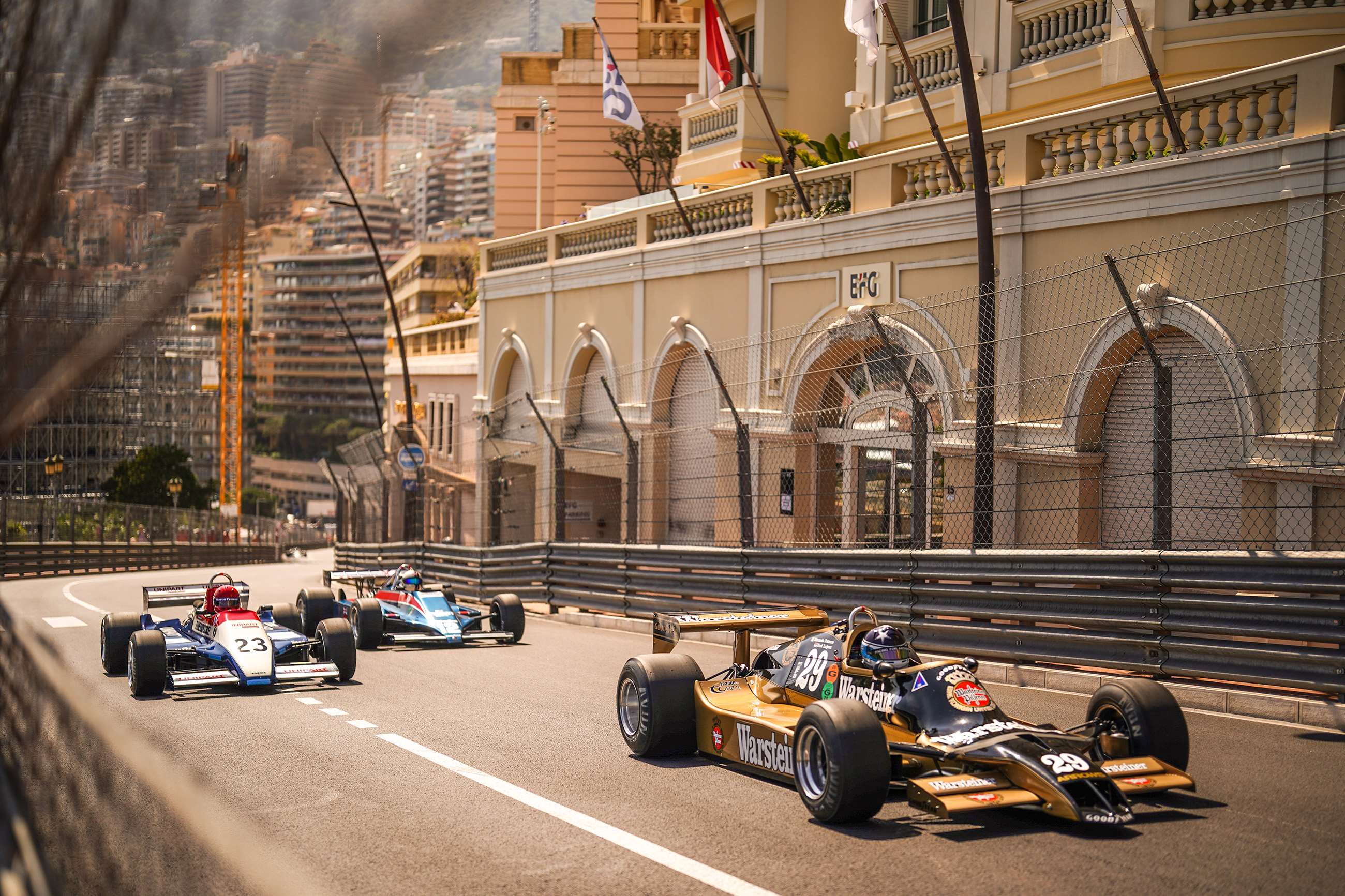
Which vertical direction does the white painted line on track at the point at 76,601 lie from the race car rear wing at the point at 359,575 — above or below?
below

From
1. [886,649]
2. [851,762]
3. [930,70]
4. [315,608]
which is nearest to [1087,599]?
[886,649]

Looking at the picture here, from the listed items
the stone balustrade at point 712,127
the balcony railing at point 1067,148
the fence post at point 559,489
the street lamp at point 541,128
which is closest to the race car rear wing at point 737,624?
the balcony railing at point 1067,148

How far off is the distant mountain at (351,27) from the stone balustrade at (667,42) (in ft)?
126

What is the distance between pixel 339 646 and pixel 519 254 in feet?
57.7

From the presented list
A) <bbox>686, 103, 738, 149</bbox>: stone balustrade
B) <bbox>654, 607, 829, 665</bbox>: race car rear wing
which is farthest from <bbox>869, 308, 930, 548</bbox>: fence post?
<bbox>686, 103, 738, 149</bbox>: stone balustrade

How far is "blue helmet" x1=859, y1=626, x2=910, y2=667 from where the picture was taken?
7.39 m

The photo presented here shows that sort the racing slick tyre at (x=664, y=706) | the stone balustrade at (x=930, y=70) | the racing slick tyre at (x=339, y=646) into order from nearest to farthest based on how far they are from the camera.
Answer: the racing slick tyre at (x=664, y=706) < the racing slick tyre at (x=339, y=646) < the stone balustrade at (x=930, y=70)

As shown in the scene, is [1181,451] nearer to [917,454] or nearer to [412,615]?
[917,454]

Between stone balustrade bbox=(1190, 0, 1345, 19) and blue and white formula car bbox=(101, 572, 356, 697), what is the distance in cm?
1168

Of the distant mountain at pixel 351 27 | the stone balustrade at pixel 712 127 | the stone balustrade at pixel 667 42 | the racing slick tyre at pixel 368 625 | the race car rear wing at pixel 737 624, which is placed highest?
the stone balustrade at pixel 667 42

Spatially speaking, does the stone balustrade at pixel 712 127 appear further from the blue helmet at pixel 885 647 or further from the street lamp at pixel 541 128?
the blue helmet at pixel 885 647

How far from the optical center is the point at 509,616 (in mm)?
15180

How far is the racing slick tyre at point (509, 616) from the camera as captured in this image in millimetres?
15180

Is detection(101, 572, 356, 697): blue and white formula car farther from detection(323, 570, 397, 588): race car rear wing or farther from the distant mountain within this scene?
the distant mountain
